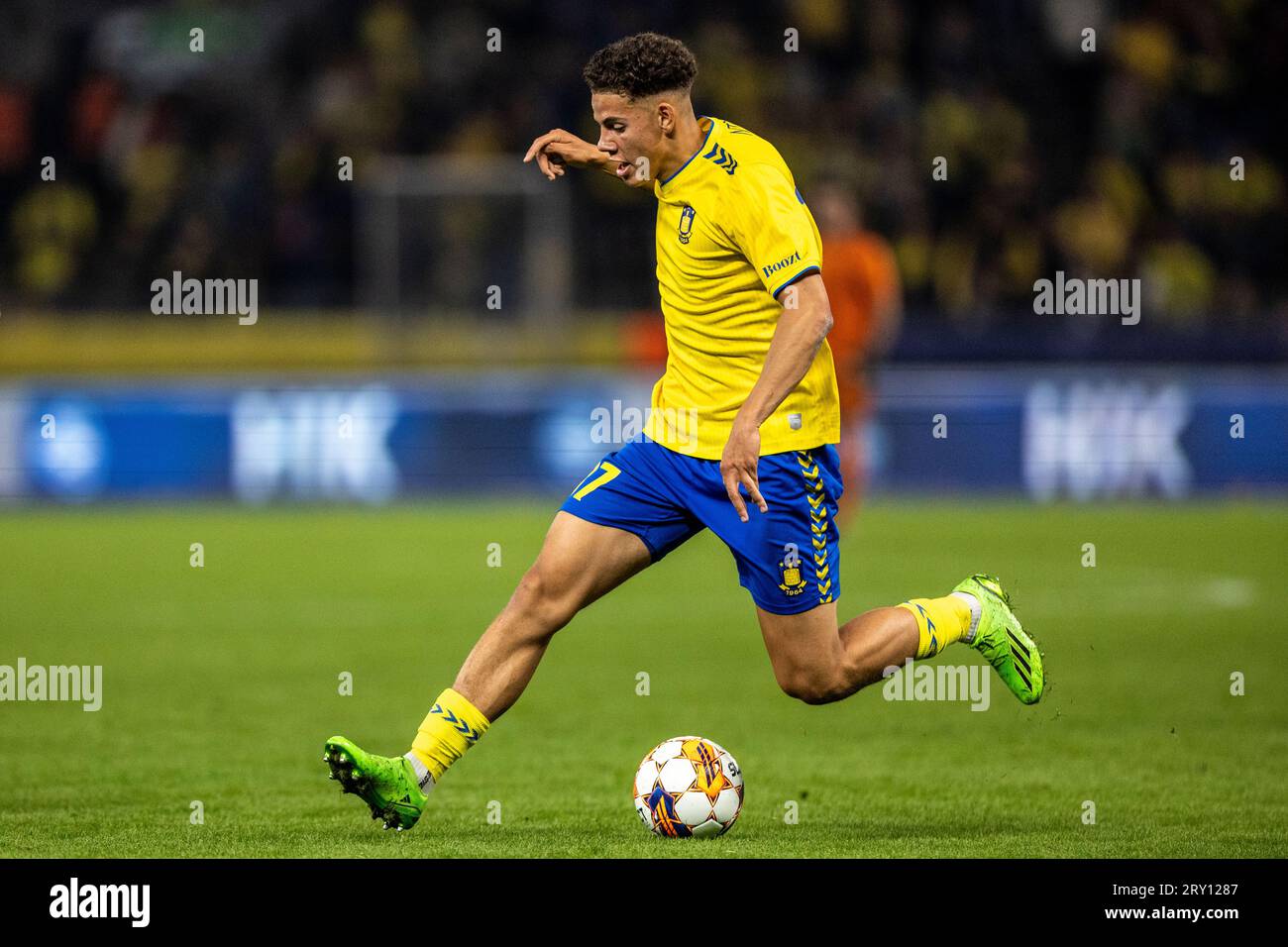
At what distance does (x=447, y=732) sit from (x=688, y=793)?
736mm

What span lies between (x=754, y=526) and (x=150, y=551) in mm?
→ 10238

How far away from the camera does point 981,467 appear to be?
19.1m

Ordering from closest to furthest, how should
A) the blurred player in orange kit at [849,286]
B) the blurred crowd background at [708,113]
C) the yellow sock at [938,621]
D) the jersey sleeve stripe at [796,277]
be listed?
the jersey sleeve stripe at [796,277], the yellow sock at [938,621], the blurred player in orange kit at [849,286], the blurred crowd background at [708,113]

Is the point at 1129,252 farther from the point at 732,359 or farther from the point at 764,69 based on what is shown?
the point at 732,359

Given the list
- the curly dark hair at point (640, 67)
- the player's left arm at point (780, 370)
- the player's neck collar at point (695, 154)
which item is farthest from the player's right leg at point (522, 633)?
the curly dark hair at point (640, 67)

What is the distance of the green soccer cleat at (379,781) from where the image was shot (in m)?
5.74

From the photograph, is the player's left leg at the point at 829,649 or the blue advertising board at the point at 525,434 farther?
the blue advertising board at the point at 525,434

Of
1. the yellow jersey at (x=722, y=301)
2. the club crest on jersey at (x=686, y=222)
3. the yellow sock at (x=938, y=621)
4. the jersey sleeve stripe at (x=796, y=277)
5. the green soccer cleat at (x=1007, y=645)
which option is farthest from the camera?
the green soccer cleat at (x=1007, y=645)

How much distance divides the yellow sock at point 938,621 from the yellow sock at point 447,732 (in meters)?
1.44

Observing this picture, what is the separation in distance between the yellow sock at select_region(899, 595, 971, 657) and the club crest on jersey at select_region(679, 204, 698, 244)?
4.54 feet

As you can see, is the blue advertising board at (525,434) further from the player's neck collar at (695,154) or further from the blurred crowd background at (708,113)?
the player's neck collar at (695,154)
